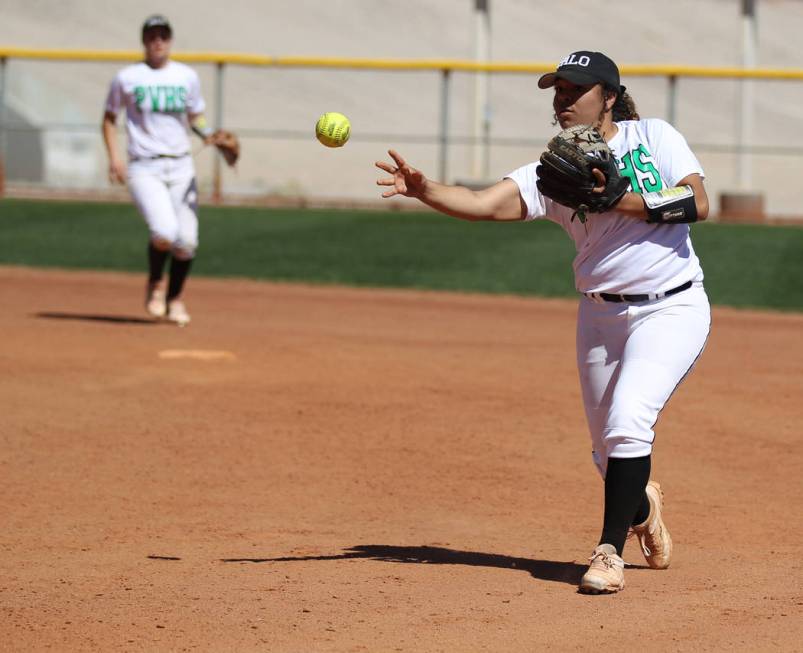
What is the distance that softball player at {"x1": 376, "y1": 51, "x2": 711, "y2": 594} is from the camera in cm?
482

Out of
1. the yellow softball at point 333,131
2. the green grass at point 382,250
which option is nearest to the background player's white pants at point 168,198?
the green grass at point 382,250

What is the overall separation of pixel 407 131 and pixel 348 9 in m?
14.0

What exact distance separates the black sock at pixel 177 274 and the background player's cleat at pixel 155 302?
0.06 m

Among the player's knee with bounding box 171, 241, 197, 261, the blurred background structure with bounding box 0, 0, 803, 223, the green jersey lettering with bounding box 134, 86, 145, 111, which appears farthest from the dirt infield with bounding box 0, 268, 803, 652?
the blurred background structure with bounding box 0, 0, 803, 223

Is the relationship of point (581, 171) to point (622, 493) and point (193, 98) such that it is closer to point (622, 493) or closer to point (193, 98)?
point (622, 493)

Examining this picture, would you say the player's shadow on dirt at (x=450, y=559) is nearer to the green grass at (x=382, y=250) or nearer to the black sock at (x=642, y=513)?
the black sock at (x=642, y=513)

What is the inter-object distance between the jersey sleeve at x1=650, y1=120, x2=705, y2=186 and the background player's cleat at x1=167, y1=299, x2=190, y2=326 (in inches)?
252

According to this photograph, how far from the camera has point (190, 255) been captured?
10602mm

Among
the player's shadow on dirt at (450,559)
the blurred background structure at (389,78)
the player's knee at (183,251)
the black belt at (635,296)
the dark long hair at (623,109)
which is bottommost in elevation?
the player's shadow on dirt at (450,559)

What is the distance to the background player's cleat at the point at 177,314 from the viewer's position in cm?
1083

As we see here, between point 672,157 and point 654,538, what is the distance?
4.52ft

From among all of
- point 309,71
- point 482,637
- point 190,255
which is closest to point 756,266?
point 190,255

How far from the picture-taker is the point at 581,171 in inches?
182

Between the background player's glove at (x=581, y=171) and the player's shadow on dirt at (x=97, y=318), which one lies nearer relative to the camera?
the background player's glove at (x=581, y=171)
